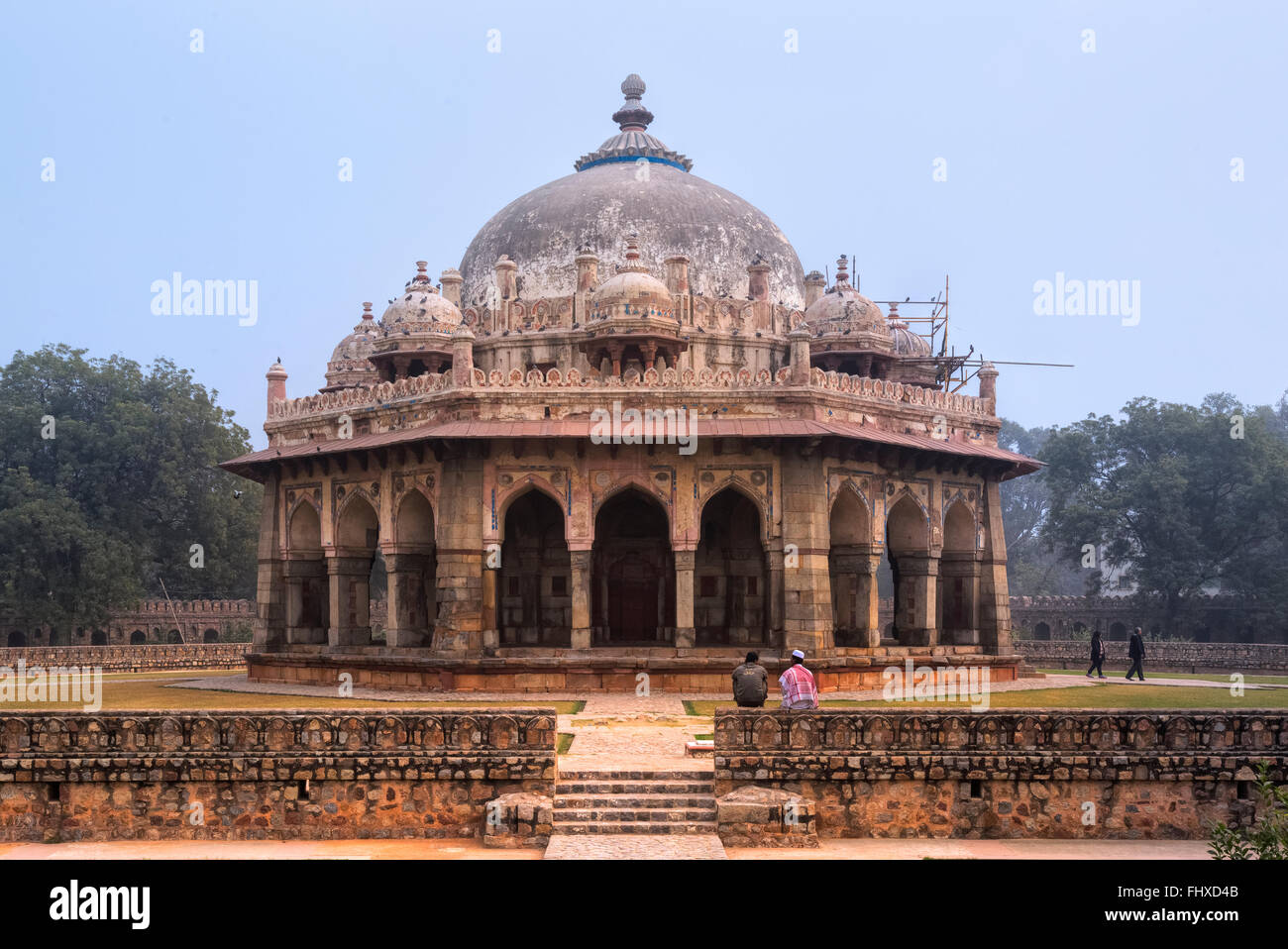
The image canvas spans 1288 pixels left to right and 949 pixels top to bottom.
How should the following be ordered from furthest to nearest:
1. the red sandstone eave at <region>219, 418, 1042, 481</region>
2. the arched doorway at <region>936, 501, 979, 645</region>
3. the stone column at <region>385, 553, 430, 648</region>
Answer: the arched doorway at <region>936, 501, 979, 645</region>
the stone column at <region>385, 553, 430, 648</region>
the red sandstone eave at <region>219, 418, 1042, 481</region>

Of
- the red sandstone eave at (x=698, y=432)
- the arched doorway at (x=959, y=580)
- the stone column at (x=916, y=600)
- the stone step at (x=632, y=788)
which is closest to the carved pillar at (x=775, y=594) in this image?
the red sandstone eave at (x=698, y=432)

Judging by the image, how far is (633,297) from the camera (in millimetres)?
29234

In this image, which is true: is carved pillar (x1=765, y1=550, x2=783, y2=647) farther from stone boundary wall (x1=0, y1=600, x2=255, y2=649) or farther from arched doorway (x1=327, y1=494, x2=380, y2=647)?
stone boundary wall (x1=0, y1=600, x2=255, y2=649)

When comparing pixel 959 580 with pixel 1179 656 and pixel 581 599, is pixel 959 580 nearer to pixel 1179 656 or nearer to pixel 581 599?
pixel 581 599

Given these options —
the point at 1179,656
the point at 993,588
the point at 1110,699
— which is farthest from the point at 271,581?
the point at 1179,656

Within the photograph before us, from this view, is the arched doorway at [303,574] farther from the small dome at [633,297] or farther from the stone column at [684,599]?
the stone column at [684,599]

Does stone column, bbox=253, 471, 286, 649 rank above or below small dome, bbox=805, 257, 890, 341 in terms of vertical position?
below

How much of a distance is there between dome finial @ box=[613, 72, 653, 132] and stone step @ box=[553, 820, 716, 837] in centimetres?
2826

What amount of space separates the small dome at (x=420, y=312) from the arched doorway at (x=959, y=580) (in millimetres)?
12643

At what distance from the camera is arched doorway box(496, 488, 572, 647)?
102 ft

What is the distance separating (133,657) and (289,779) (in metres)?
26.1

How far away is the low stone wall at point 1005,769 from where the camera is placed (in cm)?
1441

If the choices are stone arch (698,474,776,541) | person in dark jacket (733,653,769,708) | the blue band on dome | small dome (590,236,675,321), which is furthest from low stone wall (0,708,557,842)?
the blue band on dome
